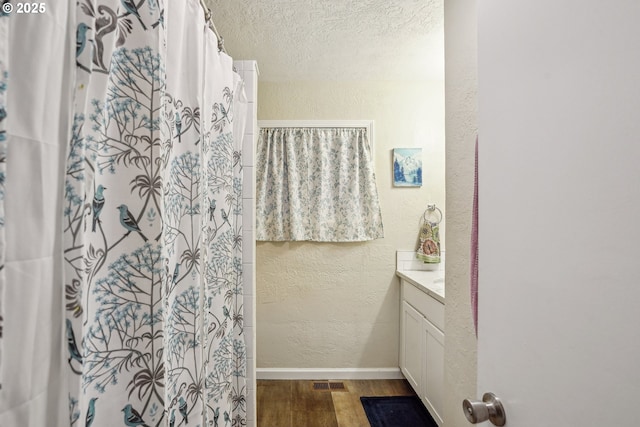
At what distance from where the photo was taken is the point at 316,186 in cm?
269

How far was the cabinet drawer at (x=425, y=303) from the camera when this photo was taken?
189 centimetres

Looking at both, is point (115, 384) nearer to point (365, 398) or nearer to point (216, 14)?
point (216, 14)

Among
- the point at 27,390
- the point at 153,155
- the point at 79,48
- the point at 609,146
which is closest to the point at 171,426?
the point at 27,390

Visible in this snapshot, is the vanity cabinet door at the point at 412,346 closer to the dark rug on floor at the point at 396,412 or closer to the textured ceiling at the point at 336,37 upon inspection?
the dark rug on floor at the point at 396,412

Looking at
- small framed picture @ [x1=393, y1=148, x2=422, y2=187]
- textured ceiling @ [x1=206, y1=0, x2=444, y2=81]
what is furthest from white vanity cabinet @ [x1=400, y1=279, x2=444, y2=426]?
textured ceiling @ [x1=206, y1=0, x2=444, y2=81]

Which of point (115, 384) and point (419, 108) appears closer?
point (115, 384)

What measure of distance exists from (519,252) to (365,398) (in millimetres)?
2247

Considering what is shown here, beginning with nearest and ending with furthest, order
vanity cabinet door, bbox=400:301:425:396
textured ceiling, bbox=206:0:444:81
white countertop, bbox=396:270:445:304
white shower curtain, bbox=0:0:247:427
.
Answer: white shower curtain, bbox=0:0:247:427
textured ceiling, bbox=206:0:444:81
white countertop, bbox=396:270:445:304
vanity cabinet door, bbox=400:301:425:396

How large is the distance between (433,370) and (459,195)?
4.20ft

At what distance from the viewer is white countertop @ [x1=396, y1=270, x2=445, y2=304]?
195 cm

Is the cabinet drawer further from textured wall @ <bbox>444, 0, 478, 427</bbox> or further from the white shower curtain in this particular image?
the white shower curtain

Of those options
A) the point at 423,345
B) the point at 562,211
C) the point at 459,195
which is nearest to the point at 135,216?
the point at 562,211

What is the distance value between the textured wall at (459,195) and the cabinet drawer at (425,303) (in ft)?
1.80

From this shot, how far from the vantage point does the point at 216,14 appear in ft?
6.16
